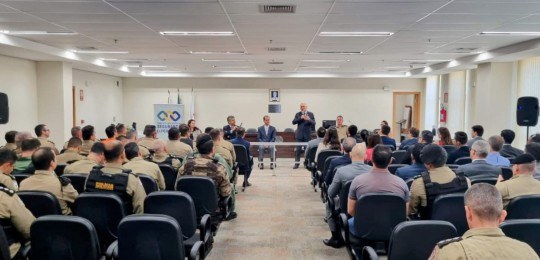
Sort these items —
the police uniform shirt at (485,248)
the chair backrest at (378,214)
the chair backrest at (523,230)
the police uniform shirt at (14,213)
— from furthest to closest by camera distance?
the chair backrest at (378,214), the police uniform shirt at (14,213), the chair backrest at (523,230), the police uniform shirt at (485,248)

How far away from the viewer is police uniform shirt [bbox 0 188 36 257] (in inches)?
113

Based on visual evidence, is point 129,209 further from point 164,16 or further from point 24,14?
point 24,14

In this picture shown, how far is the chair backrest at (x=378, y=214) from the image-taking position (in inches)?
138

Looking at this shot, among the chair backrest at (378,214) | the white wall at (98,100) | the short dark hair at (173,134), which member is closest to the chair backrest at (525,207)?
the chair backrest at (378,214)

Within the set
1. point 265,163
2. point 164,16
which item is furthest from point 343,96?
point 164,16

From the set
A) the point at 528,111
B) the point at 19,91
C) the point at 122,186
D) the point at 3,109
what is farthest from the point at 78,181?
the point at 528,111

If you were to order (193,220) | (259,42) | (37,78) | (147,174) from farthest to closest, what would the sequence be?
(37,78), (259,42), (147,174), (193,220)

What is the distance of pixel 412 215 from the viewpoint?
3852 mm

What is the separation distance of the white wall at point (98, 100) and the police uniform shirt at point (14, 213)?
1087cm

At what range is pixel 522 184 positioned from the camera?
12.0 ft

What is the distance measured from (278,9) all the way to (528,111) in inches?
242

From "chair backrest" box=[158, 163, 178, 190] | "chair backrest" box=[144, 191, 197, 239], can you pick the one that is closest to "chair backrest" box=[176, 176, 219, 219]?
"chair backrest" box=[144, 191, 197, 239]

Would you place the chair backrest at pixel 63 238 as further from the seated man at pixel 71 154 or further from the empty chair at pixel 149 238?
the seated man at pixel 71 154

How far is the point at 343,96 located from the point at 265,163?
6627 mm
